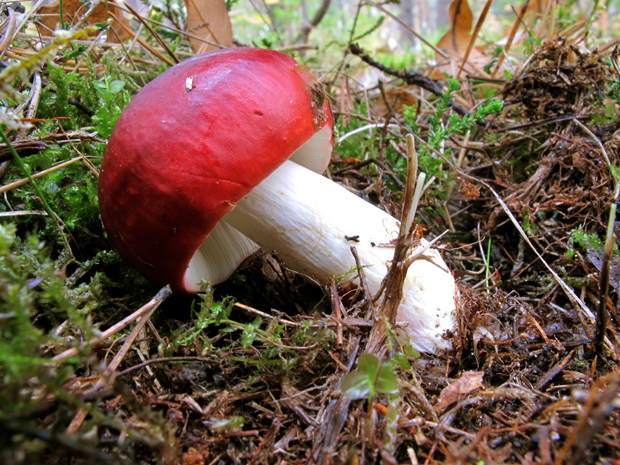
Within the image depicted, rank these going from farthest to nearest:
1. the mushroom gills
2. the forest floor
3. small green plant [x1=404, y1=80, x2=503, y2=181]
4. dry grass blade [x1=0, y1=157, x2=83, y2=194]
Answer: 1. small green plant [x1=404, y1=80, x2=503, y2=181]
2. the mushroom gills
3. dry grass blade [x1=0, y1=157, x2=83, y2=194]
4. the forest floor

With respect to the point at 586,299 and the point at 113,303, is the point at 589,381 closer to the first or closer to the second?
the point at 586,299

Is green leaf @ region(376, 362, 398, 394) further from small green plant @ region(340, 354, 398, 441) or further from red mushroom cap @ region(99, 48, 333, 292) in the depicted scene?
red mushroom cap @ region(99, 48, 333, 292)

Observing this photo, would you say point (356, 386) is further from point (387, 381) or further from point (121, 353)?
point (121, 353)

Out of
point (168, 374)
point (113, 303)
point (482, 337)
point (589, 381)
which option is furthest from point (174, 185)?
point (589, 381)

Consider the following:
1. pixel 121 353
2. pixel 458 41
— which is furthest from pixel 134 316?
pixel 458 41

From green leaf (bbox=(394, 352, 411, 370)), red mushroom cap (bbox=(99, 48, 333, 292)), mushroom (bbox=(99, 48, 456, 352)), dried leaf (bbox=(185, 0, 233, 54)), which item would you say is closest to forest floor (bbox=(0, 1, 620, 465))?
green leaf (bbox=(394, 352, 411, 370))

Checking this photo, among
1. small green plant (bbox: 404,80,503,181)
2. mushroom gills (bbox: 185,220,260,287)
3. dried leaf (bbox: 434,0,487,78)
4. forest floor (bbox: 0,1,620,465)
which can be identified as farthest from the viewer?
dried leaf (bbox: 434,0,487,78)

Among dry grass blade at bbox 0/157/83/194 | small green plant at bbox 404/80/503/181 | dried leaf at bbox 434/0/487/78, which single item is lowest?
dry grass blade at bbox 0/157/83/194
